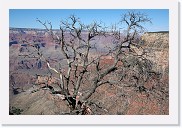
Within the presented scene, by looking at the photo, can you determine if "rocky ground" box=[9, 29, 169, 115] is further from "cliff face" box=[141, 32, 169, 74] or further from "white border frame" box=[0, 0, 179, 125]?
"white border frame" box=[0, 0, 179, 125]

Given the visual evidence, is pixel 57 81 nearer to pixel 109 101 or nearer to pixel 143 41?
pixel 109 101

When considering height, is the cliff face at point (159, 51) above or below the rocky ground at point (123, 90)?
above
